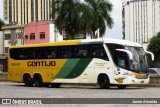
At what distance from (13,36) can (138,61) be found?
61137 mm

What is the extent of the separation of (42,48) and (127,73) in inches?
284

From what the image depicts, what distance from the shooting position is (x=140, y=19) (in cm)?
17412

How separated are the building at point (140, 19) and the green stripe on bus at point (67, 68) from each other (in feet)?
467

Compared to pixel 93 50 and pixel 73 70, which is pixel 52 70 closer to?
pixel 73 70

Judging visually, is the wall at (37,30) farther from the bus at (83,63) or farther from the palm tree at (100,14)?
the bus at (83,63)

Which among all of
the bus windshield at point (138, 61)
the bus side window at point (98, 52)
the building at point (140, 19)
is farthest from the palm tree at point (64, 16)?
the building at point (140, 19)

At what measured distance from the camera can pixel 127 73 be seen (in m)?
26.4

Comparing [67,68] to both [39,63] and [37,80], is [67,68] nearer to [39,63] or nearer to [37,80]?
[39,63]

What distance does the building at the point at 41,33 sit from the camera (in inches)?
3095

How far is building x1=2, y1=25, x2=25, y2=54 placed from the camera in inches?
3300

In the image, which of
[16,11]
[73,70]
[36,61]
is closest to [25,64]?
[36,61]

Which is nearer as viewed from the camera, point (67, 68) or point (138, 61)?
point (138, 61)

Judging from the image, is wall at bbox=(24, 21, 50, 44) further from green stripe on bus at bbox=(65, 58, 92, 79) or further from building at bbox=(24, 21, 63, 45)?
green stripe on bus at bbox=(65, 58, 92, 79)

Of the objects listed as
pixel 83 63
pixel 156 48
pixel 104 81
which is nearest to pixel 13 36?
pixel 156 48
